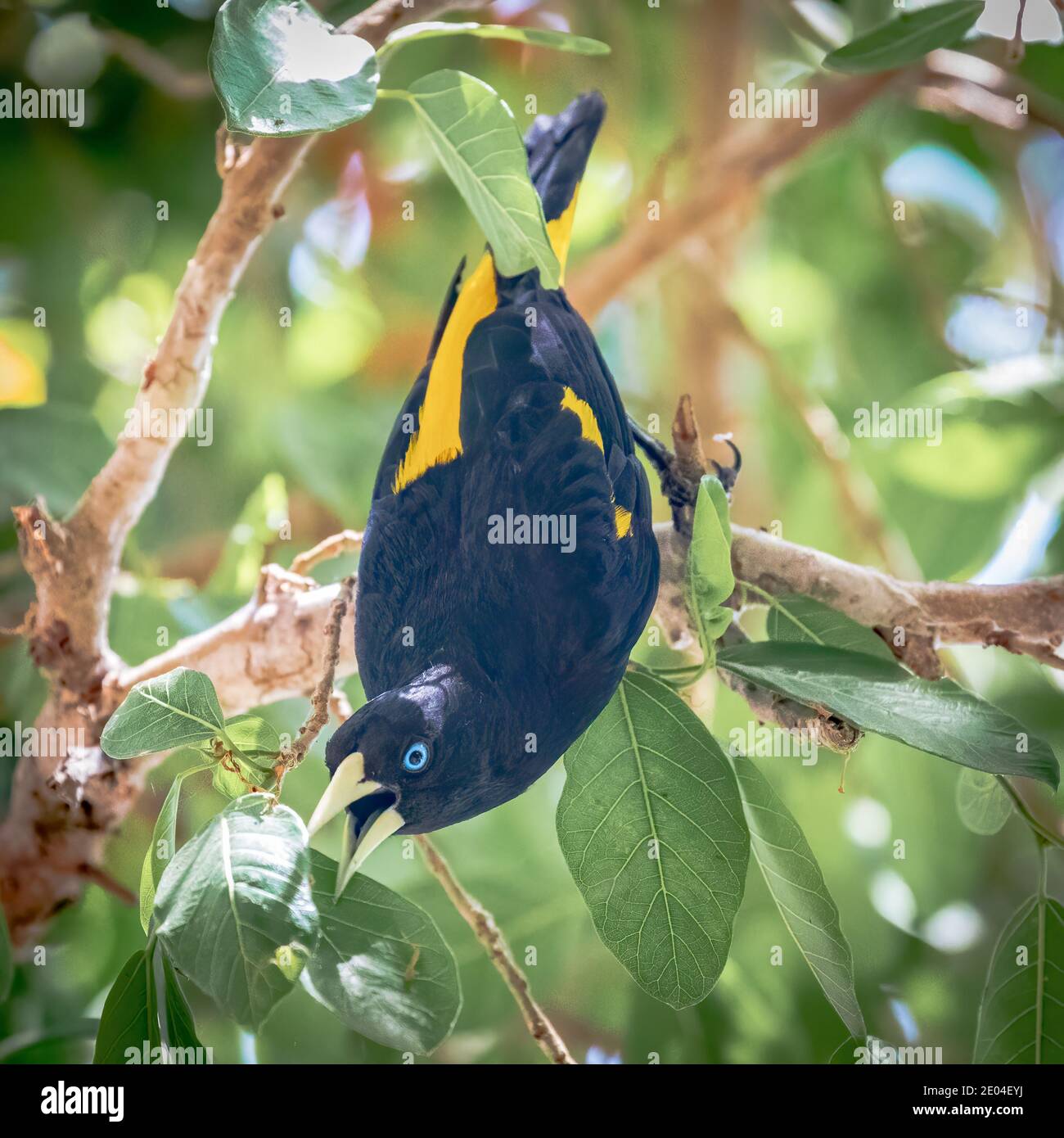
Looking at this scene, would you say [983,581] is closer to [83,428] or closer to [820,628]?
[820,628]

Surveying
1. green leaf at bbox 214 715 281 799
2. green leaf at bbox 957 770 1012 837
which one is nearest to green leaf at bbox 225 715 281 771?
green leaf at bbox 214 715 281 799

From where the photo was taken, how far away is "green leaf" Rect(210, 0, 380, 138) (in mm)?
741

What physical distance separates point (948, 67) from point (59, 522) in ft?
4.38

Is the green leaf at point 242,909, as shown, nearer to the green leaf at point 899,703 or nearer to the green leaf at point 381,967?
the green leaf at point 381,967

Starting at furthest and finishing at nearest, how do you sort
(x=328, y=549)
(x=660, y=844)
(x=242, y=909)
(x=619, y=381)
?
1. (x=619, y=381)
2. (x=328, y=549)
3. (x=660, y=844)
4. (x=242, y=909)

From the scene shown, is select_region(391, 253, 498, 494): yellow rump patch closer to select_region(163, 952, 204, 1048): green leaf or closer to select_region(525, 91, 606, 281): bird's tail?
select_region(525, 91, 606, 281): bird's tail

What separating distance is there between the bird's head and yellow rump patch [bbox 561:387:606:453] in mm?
317

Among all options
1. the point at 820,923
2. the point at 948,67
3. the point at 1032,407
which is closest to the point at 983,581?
the point at 1032,407

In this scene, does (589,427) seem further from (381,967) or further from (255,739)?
(381,967)

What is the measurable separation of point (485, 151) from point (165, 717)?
0.54 meters

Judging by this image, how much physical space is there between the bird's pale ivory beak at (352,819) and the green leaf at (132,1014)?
0.68 ft

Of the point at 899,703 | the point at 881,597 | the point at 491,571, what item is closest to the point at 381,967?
the point at 491,571

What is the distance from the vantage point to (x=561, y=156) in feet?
4.15

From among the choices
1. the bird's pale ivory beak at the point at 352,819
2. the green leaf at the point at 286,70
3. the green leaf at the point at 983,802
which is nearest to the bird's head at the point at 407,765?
the bird's pale ivory beak at the point at 352,819
